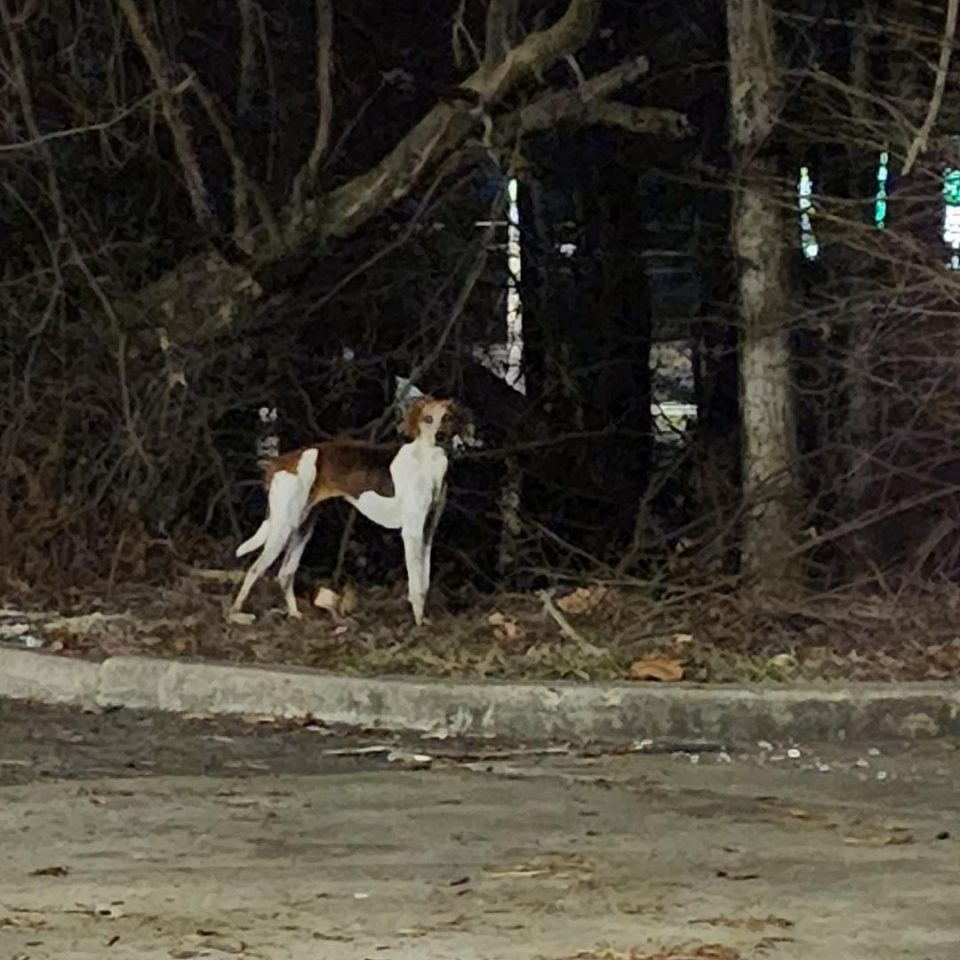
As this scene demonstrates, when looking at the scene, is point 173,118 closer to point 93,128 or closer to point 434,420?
point 93,128

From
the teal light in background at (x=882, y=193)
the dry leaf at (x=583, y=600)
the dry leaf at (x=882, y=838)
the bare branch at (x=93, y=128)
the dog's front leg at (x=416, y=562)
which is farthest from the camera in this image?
the bare branch at (x=93, y=128)

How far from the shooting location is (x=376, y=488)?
9398 mm

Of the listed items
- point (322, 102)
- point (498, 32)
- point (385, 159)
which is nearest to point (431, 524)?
point (498, 32)

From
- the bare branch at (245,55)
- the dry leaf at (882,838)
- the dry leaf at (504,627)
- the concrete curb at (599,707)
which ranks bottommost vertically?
the dry leaf at (882,838)

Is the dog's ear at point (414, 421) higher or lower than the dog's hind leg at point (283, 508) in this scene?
higher

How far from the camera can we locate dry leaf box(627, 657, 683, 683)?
8.15 m

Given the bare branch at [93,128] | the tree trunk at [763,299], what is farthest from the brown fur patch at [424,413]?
the bare branch at [93,128]

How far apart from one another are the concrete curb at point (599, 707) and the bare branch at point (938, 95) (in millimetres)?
2559

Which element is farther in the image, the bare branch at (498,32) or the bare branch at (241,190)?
the bare branch at (241,190)

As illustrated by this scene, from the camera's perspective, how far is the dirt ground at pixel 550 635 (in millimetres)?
8375

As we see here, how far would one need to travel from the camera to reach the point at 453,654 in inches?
341

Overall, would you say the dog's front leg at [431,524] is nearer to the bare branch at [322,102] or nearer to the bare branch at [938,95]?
the bare branch at [938,95]

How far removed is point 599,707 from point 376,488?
199 centimetres

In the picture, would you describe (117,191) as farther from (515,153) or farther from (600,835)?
(600,835)
